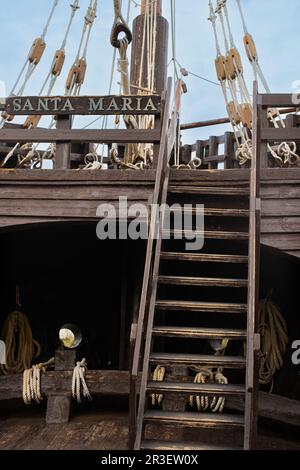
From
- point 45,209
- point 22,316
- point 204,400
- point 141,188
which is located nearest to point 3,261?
point 22,316

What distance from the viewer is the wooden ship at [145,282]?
4.17m

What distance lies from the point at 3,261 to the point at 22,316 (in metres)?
0.84

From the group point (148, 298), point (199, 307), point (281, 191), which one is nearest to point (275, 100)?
point (281, 191)

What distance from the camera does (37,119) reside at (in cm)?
724

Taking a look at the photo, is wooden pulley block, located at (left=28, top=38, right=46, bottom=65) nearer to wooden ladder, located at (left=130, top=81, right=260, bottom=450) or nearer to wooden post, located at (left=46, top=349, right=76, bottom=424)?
wooden ladder, located at (left=130, top=81, right=260, bottom=450)

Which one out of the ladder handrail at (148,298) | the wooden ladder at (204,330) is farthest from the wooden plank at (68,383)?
the ladder handrail at (148,298)

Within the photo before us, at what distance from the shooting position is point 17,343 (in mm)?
6559

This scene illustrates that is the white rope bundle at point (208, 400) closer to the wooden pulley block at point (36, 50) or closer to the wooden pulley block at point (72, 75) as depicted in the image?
the wooden pulley block at point (72, 75)

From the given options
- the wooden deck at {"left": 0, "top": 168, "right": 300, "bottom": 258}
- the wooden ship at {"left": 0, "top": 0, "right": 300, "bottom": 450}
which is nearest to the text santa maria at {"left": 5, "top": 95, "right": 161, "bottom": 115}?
the wooden ship at {"left": 0, "top": 0, "right": 300, "bottom": 450}

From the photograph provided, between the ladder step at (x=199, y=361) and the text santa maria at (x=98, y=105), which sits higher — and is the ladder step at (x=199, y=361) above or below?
below

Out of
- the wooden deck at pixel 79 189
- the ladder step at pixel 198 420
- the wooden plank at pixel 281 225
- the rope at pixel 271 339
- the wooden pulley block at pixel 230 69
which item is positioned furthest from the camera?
the wooden pulley block at pixel 230 69

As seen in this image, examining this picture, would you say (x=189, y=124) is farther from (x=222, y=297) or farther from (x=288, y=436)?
(x=288, y=436)

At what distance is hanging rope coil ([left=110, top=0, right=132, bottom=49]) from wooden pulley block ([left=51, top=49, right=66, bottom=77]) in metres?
1.63

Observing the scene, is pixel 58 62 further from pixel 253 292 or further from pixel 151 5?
pixel 253 292
